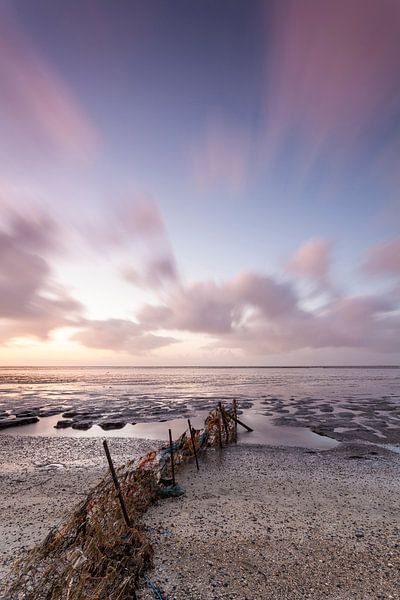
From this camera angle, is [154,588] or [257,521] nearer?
[154,588]

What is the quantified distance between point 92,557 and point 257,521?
502cm

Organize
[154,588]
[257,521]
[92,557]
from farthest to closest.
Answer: [257,521] < [154,588] < [92,557]

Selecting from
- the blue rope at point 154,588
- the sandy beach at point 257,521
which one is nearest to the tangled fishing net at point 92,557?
the blue rope at point 154,588

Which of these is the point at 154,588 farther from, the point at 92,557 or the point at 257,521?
the point at 257,521

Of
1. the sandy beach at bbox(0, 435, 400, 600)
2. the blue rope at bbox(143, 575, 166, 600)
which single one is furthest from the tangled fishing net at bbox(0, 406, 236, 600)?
the sandy beach at bbox(0, 435, 400, 600)

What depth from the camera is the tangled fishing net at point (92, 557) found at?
5.59 meters

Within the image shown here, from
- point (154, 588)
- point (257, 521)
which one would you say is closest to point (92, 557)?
point (154, 588)

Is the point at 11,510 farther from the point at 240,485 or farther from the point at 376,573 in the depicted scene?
the point at 376,573

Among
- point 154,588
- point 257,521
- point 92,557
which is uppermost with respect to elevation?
point 92,557

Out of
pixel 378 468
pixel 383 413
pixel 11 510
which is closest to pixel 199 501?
pixel 11 510

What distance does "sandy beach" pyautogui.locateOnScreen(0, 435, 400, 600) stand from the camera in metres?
6.68

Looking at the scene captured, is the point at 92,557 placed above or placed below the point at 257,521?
above

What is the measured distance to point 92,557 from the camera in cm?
617

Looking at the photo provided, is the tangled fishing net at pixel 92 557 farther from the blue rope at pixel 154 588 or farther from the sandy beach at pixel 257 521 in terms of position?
the sandy beach at pixel 257 521
